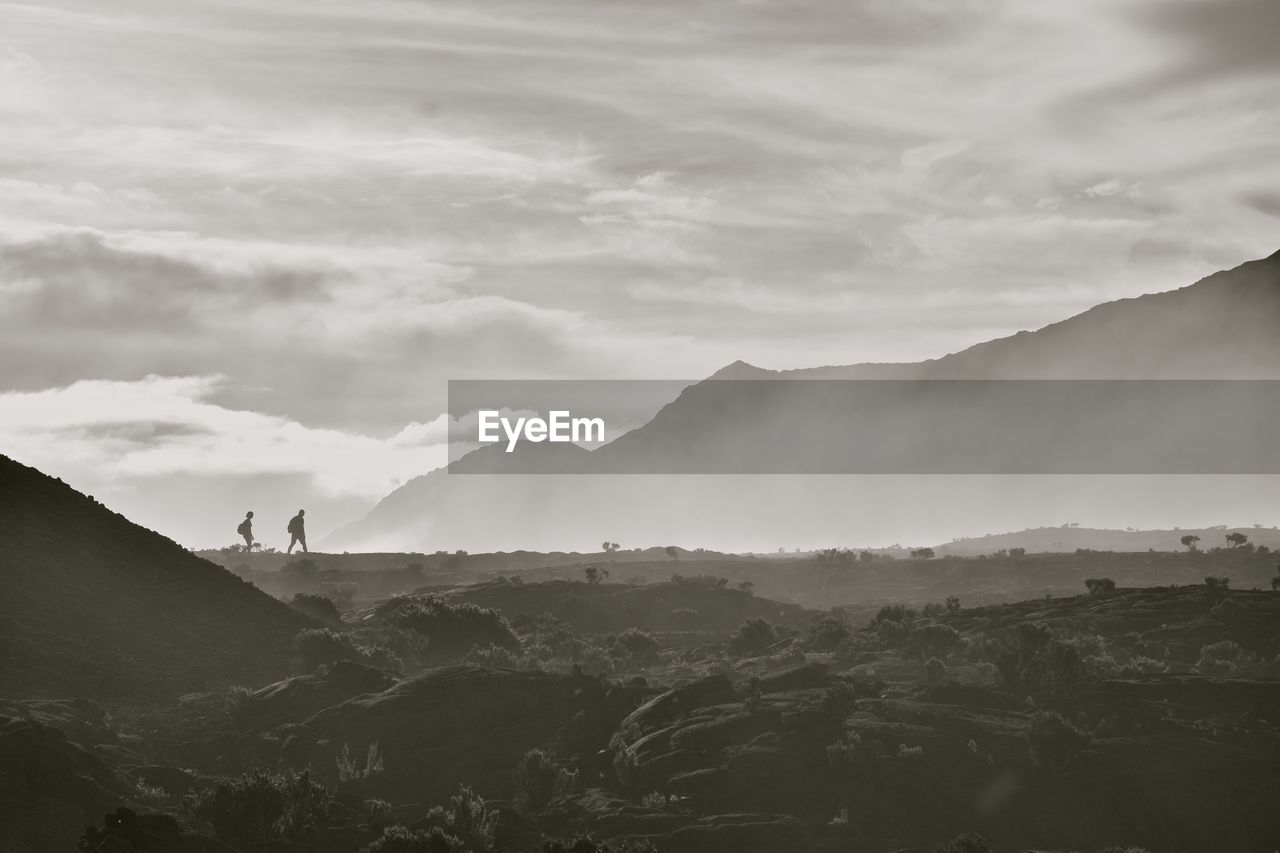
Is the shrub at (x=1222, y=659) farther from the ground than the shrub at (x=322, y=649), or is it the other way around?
the shrub at (x=322, y=649)

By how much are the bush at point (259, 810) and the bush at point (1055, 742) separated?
1787 cm

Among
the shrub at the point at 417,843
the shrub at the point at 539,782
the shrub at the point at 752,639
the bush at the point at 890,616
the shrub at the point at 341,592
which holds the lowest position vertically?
the shrub at the point at 539,782

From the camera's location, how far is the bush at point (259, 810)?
80.0 ft

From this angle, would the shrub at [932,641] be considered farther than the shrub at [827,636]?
No

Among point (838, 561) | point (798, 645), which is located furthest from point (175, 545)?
point (838, 561)

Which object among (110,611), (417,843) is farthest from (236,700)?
(417,843)

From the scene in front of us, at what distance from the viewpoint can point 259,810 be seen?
81.6 feet

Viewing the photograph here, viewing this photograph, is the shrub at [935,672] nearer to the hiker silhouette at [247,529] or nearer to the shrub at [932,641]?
the shrub at [932,641]

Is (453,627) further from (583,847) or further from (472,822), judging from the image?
(583,847)

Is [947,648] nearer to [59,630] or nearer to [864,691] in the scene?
[864,691]

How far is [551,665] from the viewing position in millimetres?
44344

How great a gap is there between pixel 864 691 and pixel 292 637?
821 inches

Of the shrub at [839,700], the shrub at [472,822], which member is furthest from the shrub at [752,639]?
the shrub at [472,822]

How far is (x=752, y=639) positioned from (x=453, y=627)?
12.2 meters
